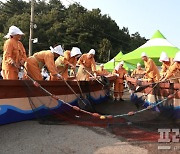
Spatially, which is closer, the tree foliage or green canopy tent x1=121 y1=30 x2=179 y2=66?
green canopy tent x1=121 y1=30 x2=179 y2=66

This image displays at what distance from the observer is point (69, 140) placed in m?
5.33

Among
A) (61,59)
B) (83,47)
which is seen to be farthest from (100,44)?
(61,59)

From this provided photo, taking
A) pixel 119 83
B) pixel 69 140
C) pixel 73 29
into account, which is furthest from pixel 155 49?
pixel 73 29

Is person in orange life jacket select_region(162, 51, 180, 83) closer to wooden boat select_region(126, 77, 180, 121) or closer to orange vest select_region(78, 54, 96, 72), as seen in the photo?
wooden boat select_region(126, 77, 180, 121)

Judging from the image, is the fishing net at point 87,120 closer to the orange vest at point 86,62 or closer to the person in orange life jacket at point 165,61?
the person in orange life jacket at point 165,61

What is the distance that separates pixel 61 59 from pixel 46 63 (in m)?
2.08

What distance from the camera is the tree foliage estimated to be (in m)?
45.8

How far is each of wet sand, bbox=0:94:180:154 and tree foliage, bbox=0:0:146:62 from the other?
36.0 metres

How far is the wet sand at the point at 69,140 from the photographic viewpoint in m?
4.79

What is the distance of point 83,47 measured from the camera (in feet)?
153

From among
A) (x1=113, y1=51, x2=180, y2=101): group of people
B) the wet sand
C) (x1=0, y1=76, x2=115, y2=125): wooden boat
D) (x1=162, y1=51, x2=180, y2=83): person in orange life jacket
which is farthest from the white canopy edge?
the wet sand

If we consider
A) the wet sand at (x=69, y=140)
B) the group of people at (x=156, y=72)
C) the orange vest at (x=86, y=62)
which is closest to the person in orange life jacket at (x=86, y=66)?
the orange vest at (x=86, y=62)

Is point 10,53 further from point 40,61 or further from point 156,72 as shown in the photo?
point 156,72

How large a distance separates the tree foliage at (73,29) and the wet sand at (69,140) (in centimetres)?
3598
